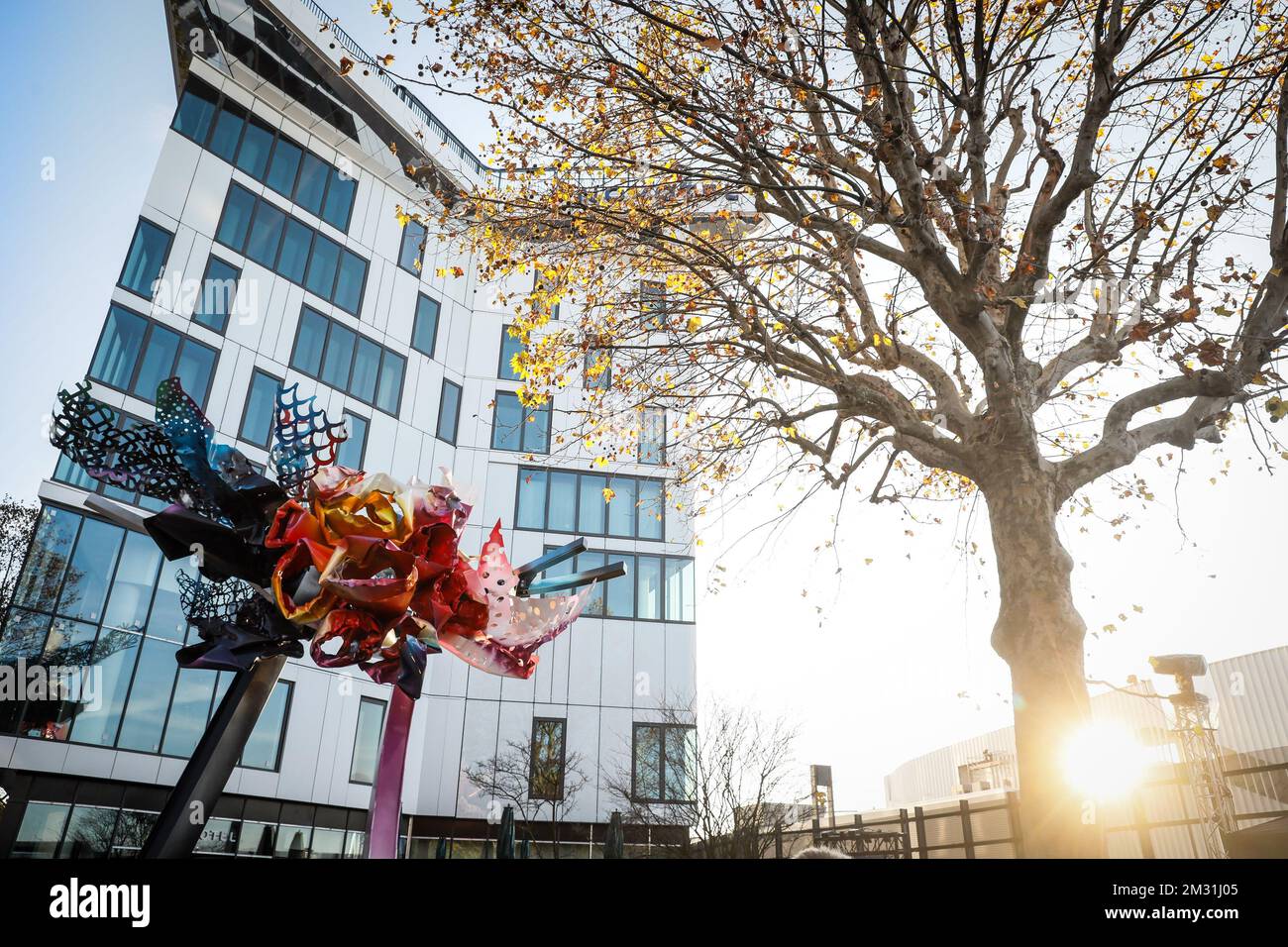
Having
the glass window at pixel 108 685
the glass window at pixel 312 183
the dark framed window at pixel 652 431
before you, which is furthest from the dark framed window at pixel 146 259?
the dark framed window at pixel 652 431

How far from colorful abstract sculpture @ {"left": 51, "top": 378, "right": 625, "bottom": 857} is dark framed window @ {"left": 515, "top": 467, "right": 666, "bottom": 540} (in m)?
21.6

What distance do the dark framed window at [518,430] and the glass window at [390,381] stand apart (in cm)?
323

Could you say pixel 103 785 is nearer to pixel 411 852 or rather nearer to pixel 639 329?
pixel 411 852

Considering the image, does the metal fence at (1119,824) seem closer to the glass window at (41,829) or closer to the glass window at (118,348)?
the glass window at (41,829)

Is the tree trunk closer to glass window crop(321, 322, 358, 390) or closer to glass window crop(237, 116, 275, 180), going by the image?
glass window crop(321, 322, 358, 390)

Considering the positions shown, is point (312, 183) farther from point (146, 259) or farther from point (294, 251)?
point (146, 259)

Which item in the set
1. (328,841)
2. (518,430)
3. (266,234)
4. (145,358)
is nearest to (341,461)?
(145,358)

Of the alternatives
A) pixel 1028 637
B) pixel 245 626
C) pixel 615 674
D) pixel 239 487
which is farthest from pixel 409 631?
pixel 615 674

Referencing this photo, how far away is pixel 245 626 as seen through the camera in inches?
139

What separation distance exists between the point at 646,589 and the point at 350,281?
45.9 ft

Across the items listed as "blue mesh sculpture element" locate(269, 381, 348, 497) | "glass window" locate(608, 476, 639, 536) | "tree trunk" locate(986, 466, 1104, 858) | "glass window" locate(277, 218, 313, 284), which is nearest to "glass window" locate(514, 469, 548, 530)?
"glass window" locate(608, 476, 639, 536)

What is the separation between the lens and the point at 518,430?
2630cm
